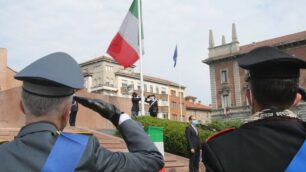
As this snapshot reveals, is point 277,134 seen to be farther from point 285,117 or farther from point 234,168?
point 234,168

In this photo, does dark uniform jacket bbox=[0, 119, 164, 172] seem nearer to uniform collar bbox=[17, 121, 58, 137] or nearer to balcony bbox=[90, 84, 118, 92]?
uniform collar bbox=[17, 121, 58, 137]

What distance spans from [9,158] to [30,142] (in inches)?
4.7

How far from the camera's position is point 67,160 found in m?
1.99

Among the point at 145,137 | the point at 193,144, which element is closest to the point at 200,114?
the point at 193,144

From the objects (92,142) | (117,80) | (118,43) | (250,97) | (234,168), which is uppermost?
(117,80)

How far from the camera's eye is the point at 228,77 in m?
53.3

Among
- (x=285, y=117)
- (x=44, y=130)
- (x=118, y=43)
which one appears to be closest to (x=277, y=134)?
(x=285, y=117)

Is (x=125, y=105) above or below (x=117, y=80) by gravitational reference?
below

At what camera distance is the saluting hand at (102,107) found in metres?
2.28

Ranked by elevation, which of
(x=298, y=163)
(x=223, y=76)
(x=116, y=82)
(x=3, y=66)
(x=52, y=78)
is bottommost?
(x=298, y=163)

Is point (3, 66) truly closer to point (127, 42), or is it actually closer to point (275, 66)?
point (127, 42)

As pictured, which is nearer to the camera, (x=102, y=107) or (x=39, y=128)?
(x=39, y=128)

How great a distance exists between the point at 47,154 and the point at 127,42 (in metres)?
14.4

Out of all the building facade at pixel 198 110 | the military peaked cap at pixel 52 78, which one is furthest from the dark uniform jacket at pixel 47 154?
the building facade at pixel 198 110
